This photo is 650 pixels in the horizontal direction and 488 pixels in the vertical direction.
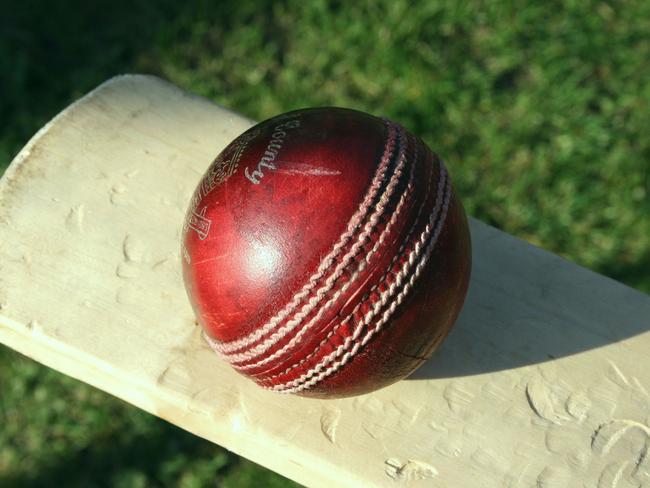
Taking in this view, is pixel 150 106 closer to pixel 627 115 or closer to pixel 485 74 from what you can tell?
pixel 485 74

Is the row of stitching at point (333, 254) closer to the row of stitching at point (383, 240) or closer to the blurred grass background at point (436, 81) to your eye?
the row of stitching at point (383, 240)

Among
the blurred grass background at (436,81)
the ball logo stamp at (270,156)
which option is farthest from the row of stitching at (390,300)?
the blurred grass background at (436,81)

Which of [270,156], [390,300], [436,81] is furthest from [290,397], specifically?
[436,81]

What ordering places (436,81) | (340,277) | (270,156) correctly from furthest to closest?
(436,81) → (270,156) → (340,277)

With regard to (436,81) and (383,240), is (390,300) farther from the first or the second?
(436,81)

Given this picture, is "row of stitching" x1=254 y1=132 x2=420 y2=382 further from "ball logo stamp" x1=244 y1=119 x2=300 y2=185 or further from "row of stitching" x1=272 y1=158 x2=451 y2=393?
"ball logo stamp" x1=244 y1=119 x2=300 y2=185

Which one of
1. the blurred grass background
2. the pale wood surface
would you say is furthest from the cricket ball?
the blurred grass background
